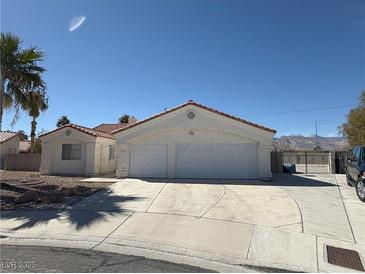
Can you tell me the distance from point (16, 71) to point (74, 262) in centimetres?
1050

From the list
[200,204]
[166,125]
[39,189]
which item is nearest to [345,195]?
[200,204]

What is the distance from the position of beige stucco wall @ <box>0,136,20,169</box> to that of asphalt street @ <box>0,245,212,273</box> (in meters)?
24.4

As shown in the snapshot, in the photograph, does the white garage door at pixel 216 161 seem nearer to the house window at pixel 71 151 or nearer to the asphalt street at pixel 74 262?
the house window at pixel 71 151

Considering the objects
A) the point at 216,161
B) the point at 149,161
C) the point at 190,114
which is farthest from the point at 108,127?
the point at 216,161

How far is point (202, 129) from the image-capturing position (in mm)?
17750

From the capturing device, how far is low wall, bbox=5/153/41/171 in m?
25.7

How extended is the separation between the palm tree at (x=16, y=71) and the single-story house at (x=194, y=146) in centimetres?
560

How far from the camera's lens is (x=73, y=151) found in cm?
2141

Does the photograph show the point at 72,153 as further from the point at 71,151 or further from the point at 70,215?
the point at 70,215

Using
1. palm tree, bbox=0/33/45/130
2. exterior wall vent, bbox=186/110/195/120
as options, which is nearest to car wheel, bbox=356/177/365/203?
exterior wall vent, bbox=186/110/195/120

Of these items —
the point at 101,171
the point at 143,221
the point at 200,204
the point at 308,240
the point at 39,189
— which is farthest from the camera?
the point at 101,171

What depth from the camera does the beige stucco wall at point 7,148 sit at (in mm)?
27656

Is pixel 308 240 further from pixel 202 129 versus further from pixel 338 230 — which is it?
pixel 202 129

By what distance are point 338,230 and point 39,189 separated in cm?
1140
